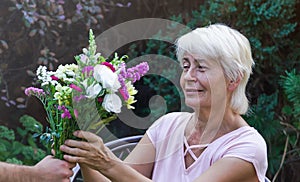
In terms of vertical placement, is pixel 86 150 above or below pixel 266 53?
above

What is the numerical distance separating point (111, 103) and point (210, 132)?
0.74m

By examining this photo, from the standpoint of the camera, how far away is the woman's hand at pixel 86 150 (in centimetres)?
228

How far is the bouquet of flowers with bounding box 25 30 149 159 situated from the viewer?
2.20 metres

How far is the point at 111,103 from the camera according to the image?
2.19 m

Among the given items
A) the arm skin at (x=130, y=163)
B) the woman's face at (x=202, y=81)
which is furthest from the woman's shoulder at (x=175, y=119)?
the woman's face at (x=202, y=81)

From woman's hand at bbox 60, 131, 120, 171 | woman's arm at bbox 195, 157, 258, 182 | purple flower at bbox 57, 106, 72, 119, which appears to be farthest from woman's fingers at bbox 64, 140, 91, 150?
woman's arm at bbox 195, 157, 258, 182

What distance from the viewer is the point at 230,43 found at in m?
2.64

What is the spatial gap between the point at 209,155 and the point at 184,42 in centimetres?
50

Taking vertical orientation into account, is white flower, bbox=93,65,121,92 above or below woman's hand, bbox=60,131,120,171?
above

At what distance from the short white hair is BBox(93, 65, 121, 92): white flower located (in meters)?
0.56

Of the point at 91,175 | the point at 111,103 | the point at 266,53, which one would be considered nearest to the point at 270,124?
the point at 266,53

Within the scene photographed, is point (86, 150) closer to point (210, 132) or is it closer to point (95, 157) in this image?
point (95, 157)

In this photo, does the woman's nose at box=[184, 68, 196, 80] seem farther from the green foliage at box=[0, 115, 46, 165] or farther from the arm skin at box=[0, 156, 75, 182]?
the green foliage at box=[0, 115, 46, 165]

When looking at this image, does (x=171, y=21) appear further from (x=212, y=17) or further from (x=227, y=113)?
(x=227, y=113)
